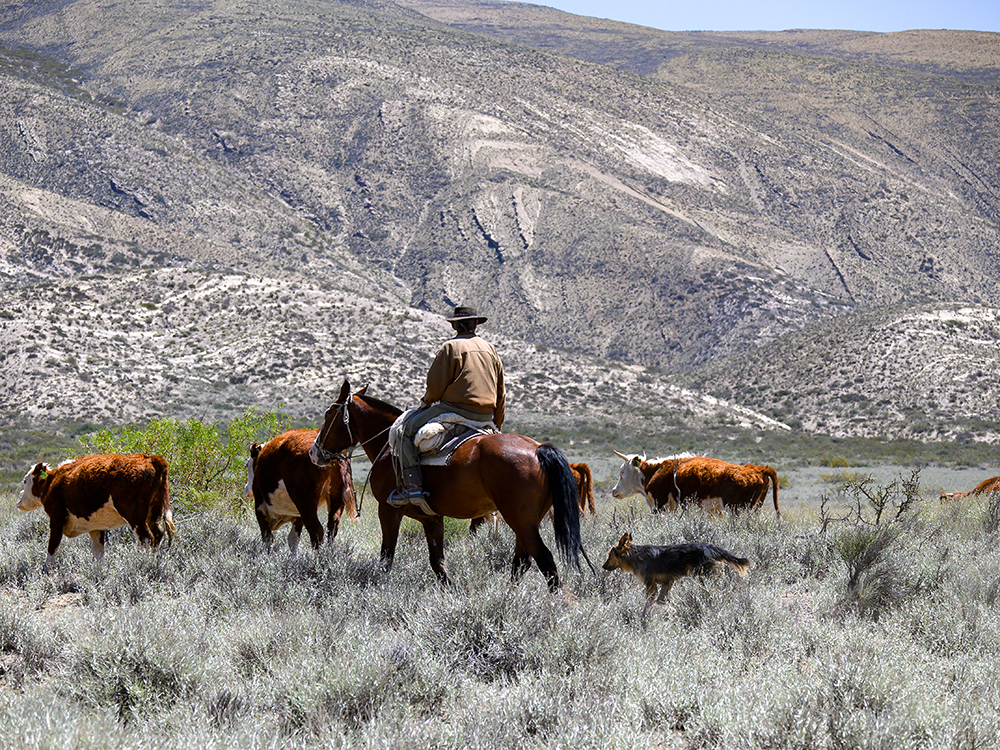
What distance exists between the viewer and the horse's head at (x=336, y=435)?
9.37 m

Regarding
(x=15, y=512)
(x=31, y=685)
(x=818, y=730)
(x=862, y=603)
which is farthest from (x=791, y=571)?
(x=15, y=512)

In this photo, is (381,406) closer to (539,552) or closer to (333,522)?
(333,522)

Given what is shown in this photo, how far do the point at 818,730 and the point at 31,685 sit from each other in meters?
4.48

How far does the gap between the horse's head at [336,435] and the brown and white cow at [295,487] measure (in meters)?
0.39

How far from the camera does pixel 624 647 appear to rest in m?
6.12

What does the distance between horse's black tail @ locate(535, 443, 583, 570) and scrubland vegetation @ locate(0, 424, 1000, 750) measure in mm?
363

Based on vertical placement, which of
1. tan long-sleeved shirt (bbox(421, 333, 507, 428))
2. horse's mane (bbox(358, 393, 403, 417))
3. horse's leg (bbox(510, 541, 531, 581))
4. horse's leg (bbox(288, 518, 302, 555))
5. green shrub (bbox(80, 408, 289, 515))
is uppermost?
tan long-sleeved shirt (bbox(421, 333, 507, 428))

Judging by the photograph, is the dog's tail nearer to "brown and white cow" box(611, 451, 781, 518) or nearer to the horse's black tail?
the horse's black tail

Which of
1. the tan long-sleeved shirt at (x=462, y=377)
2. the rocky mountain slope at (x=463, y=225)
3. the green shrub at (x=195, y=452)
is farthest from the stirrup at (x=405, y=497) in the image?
the rocky mountain slope at (x=463, y=225)

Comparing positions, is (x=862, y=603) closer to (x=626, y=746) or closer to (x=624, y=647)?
(x=624, y=647)

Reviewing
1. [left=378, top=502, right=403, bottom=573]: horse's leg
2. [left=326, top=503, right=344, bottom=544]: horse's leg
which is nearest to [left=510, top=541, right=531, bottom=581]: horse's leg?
[left=378, top=502, right=403, bottom=573]: horse's leg

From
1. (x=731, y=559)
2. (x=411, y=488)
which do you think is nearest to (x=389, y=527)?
(x=411, y=488)

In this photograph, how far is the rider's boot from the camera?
8.21 meters

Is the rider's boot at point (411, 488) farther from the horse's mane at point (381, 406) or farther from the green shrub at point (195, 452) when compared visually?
the green shrub at point (195, 452)
